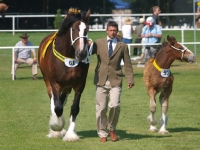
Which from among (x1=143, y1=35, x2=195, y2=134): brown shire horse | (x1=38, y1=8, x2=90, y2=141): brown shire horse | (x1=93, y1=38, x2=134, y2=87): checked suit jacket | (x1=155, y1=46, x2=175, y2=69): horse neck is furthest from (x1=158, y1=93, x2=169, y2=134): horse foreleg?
(x1=38, y1=8, x2=90, y2=141): brown shire horse

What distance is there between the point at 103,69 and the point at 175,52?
2002mm

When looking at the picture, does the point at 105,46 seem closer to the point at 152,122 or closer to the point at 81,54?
the point at 81,54

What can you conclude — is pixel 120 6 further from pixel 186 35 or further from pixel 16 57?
pixel 16 57

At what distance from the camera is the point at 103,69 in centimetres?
1077

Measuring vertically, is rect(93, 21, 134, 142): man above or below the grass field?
above

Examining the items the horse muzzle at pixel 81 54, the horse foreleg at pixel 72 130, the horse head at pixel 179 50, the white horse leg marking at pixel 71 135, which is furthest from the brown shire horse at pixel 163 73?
the horse muzzle at pixel 81 54

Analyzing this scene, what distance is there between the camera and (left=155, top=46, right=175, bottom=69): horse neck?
478 inches

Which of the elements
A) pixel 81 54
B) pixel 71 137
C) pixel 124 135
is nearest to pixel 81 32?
pixel 81 54

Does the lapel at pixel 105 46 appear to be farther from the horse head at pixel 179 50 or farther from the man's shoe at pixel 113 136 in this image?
the horse head at pixel 179 50

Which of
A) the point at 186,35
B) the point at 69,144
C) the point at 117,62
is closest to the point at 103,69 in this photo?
the point at 117,62

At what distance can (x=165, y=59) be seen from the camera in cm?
1217

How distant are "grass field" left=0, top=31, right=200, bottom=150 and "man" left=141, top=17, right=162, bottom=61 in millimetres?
944

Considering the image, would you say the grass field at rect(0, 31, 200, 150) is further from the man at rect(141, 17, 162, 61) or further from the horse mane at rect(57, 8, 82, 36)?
the horse mane at rect(57, 8, 82, 36)

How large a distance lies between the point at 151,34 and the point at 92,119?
9380mm
